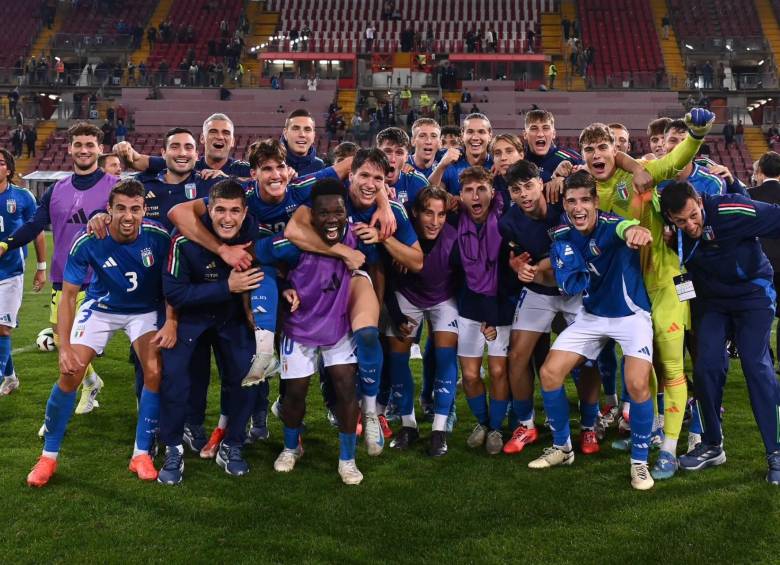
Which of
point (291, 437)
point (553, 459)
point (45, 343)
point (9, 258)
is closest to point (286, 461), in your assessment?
point (291, 437)

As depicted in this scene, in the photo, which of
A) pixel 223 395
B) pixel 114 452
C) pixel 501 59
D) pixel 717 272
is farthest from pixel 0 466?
pixel 501 59

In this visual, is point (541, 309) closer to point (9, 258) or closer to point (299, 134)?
point (299, 134)

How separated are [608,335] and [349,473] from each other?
182 centimetres

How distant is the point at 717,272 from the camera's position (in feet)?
14.9

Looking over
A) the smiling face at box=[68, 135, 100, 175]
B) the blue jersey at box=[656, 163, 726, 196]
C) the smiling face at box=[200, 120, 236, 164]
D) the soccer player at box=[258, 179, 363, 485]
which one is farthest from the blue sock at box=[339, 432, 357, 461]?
the smiling face at box=[68, 135, 100, 175]

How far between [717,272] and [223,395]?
3.26 meters

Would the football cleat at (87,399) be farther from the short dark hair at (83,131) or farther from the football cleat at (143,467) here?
the short dark hair at (83,131)

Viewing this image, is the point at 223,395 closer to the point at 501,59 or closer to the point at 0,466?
the point at 0,466

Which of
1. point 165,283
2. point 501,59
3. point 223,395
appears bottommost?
point 223,395

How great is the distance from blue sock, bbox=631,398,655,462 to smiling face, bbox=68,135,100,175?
14.8ft

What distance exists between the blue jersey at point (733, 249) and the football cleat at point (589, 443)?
123 centimetres

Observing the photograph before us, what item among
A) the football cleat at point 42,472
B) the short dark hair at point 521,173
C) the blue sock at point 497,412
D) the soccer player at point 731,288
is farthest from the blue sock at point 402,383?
the football cleat at point 42,472

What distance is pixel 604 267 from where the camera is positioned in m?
4.60

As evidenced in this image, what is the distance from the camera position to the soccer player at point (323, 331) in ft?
15.0
